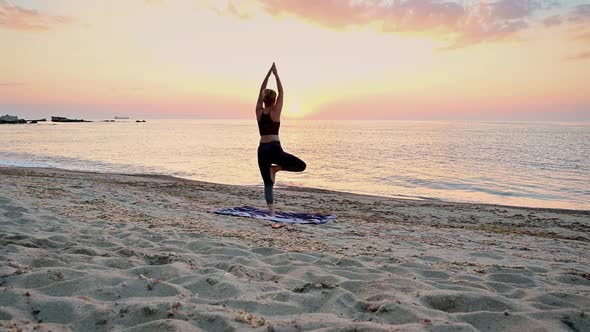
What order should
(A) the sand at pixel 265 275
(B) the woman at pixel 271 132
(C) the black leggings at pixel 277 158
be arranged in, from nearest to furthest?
(A) the sand at pixel 265 275 → (B) the woman at pixel 271 132 → (C) the black leggings at pixel 277 158

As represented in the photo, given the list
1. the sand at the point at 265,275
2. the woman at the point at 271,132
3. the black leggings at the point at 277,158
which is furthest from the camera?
the black leggings at the point at 277,158

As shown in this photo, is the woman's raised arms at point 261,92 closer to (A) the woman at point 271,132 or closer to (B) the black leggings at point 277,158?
(A) the woman at point 271,132

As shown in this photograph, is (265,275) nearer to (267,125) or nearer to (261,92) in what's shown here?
(267,125)

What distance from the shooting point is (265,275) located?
405cm

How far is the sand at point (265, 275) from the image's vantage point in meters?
2.86

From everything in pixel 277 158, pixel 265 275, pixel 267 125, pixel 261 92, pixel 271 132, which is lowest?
pixel 265 275

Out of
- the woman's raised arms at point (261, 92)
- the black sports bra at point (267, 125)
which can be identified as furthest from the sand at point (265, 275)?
the woman's raised arms at point (261, 92)

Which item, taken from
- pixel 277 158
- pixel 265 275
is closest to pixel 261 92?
pixel 277 158

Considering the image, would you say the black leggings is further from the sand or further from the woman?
the sand

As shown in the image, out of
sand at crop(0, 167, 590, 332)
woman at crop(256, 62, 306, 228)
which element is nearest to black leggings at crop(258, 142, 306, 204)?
woman at crop(256, 62, 306, 228)

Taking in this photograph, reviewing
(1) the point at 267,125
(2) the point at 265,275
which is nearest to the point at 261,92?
(1) the point at 267,125

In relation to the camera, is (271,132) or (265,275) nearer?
(265,275)

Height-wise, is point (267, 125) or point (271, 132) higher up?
point (267, 125)

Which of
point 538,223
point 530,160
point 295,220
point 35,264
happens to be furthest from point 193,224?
point 530,160
